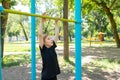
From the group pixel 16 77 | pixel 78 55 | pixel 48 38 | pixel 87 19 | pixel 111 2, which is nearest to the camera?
pixel 48 38

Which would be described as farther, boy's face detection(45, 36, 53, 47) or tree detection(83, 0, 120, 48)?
tree detection(83, 0, 120, 48)

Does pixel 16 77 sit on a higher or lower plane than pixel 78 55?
lower

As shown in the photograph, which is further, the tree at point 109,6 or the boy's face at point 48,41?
the tree at point 109,6

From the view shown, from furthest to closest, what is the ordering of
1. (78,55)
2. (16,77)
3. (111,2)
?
(111,2), (16,77), (78,55)

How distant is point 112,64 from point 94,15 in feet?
124

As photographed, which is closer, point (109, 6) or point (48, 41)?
point (48, 41)

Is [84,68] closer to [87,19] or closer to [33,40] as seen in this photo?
[33,40]

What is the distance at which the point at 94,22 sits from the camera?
47.5 metres

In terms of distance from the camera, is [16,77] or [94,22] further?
[94,22]

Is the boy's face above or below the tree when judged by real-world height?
below

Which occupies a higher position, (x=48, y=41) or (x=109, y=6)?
(x=109, y=6)

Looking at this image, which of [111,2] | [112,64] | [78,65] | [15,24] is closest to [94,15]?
[15,24]

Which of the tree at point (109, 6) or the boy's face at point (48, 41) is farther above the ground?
the tree at point (109, 6)

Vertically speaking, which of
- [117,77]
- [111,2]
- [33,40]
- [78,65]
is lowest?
[117,77]
